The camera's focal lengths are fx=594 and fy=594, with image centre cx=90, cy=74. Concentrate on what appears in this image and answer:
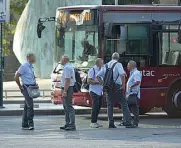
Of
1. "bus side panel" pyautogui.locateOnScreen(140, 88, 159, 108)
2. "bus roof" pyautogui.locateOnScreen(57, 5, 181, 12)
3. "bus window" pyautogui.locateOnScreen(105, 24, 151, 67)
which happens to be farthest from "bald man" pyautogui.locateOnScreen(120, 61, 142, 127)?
"bus roof" pyautogui.locateOnScreen(57, 5, 181, 12)

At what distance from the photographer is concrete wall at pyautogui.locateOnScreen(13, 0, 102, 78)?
31.6 meters

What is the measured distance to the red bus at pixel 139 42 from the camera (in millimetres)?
16938

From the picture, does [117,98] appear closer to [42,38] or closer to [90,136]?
[90,136]

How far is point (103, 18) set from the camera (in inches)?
671

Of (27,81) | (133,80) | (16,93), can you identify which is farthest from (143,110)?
(16,93)

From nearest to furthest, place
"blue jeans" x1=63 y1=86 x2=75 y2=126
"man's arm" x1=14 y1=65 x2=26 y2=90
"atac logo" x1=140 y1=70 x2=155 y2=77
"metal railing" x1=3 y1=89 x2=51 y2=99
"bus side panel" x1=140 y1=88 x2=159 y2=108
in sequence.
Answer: "blue jeans" x1=63 y1=86 x2=75 y2=126 < "man's arm" x1=14 y1=65 x2=26 y2=90 < "atac logo" x1=140 y1=70 x2=155 y2=77 < "bus side panel" x1=140 y1=88 x2=159 y2=108 < "metal railing" x1=3 y1=89 x2=51 y2=99

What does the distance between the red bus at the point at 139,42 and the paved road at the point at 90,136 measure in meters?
1.16

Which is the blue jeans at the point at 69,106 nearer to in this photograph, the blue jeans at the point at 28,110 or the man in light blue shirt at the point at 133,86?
the blue jeans at the point at 28,110

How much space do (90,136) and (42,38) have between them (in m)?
19.7

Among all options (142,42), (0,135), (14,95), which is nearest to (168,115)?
(142,42)

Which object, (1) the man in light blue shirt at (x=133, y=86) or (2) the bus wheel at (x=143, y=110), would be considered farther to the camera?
(2) the bus wheel at (x=143, y=110)

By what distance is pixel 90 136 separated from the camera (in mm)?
12875

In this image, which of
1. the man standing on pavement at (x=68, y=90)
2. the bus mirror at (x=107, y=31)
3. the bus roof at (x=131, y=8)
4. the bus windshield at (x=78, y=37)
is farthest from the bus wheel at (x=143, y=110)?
the man standing on pavement at (x=68, y=90)

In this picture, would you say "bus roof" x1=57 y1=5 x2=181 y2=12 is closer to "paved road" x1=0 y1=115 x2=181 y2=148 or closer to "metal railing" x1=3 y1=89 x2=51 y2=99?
"paved road" x1=0 y1=115 x2=181 y2=148
